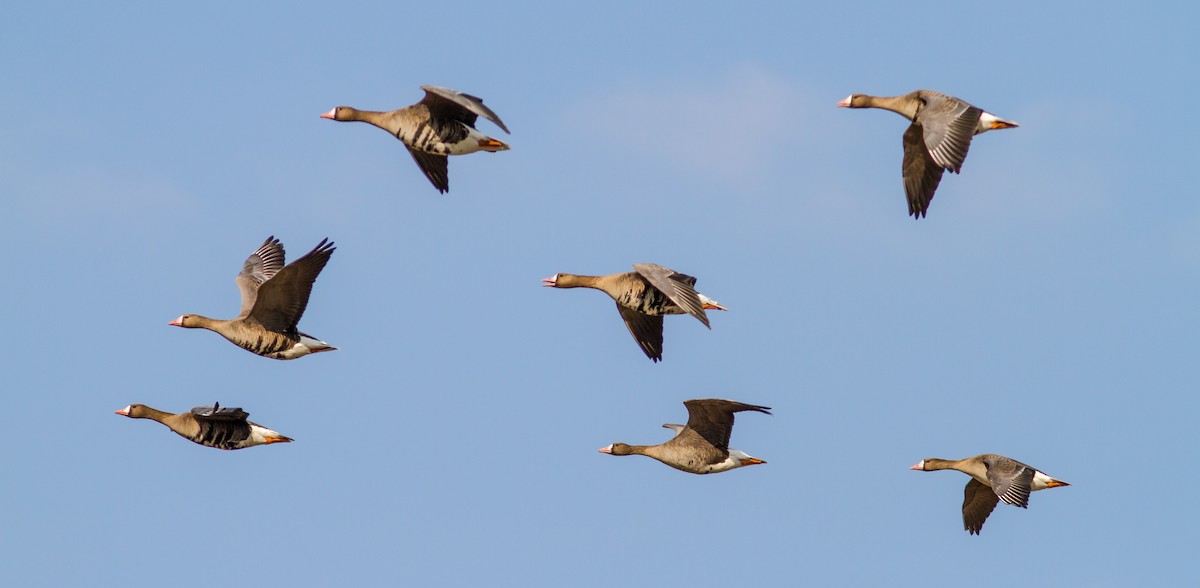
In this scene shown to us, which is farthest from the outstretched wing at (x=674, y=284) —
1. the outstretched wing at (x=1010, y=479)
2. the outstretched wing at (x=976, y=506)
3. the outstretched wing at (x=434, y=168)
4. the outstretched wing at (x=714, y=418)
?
the outstretched wing at (x=976, y=506)

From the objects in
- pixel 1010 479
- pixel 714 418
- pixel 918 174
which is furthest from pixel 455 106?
pixel 1010 479

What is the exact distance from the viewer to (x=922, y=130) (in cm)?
3178

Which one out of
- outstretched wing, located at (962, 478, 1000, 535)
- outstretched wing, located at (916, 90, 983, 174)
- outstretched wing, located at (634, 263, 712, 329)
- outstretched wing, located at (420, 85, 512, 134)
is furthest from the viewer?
outstretched wing, located at (962, 478, 1000, 535)

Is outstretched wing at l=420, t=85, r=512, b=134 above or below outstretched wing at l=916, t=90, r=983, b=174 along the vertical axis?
below

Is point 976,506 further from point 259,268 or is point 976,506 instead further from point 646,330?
point 259,268

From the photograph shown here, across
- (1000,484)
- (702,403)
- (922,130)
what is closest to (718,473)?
(702,403)

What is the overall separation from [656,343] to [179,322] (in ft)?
30.1

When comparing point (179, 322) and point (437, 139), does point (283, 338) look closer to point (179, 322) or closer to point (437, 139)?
point (179, 322)

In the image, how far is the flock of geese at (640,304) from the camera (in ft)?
101

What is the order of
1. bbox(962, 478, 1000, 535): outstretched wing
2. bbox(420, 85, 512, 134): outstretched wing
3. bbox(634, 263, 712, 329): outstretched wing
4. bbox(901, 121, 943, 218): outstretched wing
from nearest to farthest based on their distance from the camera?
1. bbox(420, 85, 512, 134): outstretched wing
2. bbox(634, 263, 712, 329): outstretched wing
3. bbox(901, 121, 943, 218): outstretched wing
4. bbox(962, 478, 1000, 535): outstretched wing

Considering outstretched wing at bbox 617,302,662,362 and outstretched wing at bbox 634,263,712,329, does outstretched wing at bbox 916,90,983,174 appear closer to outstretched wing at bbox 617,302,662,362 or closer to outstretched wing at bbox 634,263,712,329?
outstretched wing at bbox 634,263,712,329

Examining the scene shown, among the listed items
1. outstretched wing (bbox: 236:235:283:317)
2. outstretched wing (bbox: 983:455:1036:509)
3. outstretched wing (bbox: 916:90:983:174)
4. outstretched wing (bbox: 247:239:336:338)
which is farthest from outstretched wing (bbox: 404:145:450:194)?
outstretched wing (bbox: 983:455:1036:509)

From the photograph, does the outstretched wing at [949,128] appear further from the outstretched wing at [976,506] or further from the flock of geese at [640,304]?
the outstretched wing at [976,506]

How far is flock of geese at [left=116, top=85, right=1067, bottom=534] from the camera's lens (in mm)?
30859
